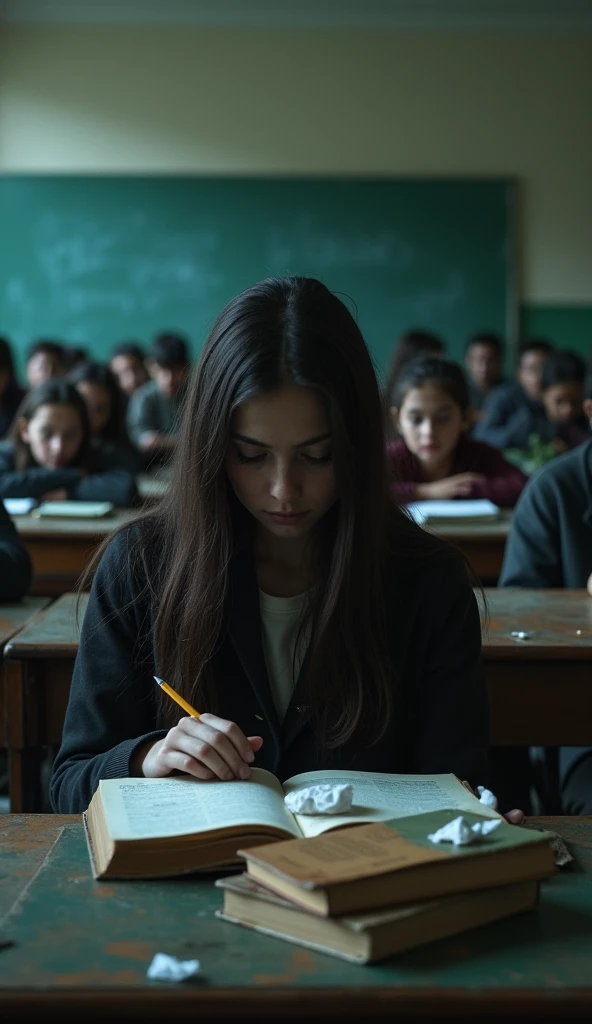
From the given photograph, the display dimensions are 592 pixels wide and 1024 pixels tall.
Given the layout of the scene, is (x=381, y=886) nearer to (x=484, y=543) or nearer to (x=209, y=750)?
(x=209, y=750)

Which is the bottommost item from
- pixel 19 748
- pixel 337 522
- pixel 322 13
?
pixel 19 748

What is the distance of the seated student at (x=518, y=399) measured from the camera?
22.0 ft

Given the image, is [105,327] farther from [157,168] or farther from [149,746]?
[149,746]

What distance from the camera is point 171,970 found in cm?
80

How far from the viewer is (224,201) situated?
7.90 meters

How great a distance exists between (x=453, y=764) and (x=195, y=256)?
Result: 6.92 metres

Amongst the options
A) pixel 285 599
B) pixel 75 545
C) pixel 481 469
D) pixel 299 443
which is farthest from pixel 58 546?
pixel 299 443

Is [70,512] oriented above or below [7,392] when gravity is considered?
below

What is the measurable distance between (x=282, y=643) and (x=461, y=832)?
0.53m

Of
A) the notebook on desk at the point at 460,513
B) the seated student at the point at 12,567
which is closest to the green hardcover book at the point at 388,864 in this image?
the seated student at the point at 12,567

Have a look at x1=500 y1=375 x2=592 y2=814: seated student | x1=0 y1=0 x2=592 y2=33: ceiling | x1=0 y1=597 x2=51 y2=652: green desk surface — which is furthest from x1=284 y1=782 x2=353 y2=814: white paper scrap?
x1=0 y1=0 x2=592 y2=33: ceiling

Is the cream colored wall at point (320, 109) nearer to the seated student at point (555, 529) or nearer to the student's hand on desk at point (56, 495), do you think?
the student's hand on desk at point (56, 495)

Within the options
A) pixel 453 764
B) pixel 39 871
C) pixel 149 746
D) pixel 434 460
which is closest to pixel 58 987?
pixel 39 871

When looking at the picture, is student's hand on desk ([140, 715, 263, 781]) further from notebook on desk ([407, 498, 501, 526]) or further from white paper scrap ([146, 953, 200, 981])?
notebook on desk ([407, 498, 501, 526])
